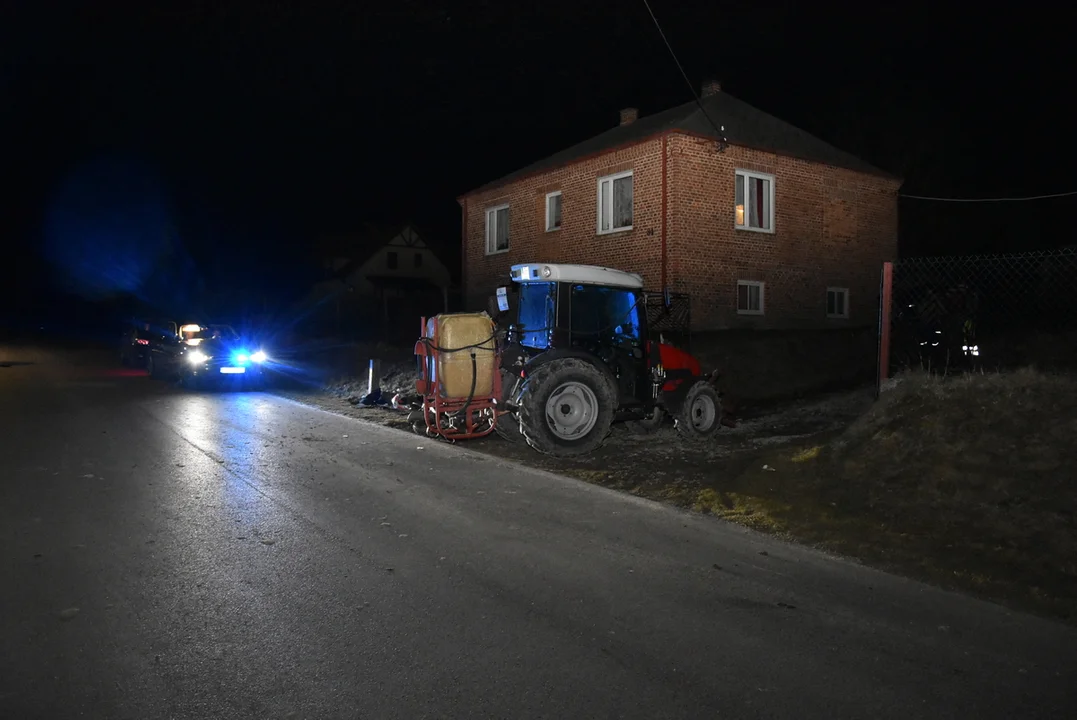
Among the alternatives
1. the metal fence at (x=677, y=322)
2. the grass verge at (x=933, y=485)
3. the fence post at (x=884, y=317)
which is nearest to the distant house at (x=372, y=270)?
the metal fence at (x=677, y=322)

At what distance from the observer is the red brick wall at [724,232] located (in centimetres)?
1914

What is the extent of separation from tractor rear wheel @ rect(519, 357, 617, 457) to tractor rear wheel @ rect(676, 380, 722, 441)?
1.41 m

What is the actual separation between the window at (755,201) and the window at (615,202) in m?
2.83

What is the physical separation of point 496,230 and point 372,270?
33.4m

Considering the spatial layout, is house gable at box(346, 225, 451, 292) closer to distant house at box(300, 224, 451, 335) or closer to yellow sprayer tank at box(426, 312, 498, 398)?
distant house at box(300, 224, 451, 335)

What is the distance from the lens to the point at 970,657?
418cm

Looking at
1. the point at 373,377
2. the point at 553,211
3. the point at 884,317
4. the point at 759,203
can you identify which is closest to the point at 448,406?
the point at 884,317

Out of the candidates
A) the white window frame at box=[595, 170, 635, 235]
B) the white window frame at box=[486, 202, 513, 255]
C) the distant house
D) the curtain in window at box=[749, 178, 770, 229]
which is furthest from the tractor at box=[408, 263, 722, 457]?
the distant house

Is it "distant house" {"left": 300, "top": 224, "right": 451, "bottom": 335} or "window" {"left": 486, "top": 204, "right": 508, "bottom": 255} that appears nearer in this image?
"window" {"left": 486, "top": 204, "right": 508, "bottom": 255}

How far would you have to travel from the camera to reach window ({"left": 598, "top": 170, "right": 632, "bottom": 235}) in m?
20.3

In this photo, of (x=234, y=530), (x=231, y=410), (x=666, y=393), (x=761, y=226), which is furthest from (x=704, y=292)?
(x=234, y=530)

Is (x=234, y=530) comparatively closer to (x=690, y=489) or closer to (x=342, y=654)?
(x=342, y=654)

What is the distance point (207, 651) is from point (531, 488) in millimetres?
4592

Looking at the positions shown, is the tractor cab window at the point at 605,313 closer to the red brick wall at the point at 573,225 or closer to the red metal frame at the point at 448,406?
the red metal frame at the point at 448,406
